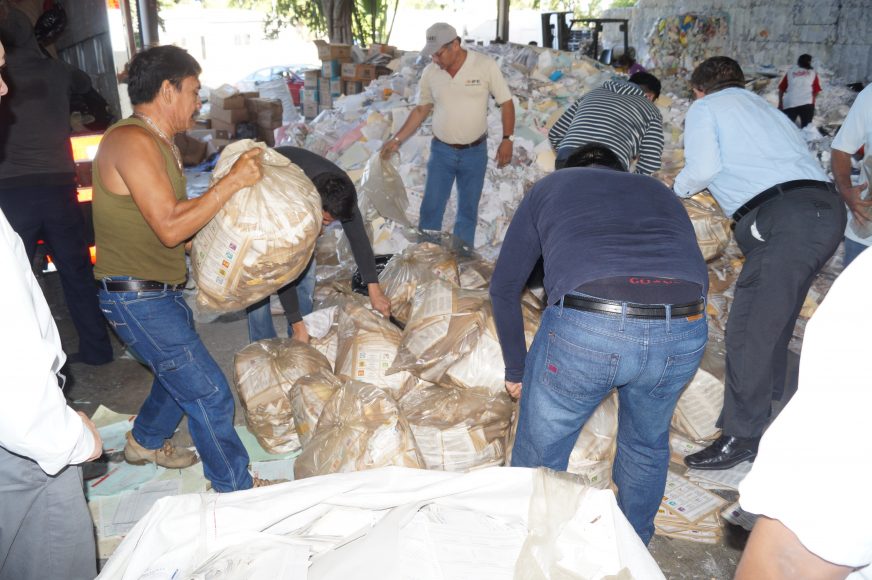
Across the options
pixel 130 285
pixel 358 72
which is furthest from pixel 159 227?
pixel 358 72

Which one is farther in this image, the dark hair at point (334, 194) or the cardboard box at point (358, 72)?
the cardboard box at point (358, 72)

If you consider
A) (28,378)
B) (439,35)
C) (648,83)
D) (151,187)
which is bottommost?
(28,378)

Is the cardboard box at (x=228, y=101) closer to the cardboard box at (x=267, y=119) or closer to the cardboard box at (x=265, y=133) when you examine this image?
the cardboard box at (x=267, y=119)

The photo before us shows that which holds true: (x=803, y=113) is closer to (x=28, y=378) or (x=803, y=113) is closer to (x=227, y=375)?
(x=227, y=375)

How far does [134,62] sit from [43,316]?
41.5 inches

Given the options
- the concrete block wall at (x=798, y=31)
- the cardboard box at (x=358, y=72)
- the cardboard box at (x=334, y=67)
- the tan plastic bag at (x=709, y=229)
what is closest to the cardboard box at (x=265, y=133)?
the cardboard box at (x=334, y=67)

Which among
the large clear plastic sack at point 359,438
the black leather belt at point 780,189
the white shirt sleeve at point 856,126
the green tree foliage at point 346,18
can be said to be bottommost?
the large clear plastic sack at point 359,438

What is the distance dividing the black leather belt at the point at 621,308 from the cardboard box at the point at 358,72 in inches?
326

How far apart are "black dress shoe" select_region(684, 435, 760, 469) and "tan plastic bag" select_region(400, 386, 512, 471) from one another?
3.23ft

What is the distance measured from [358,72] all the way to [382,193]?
499 centimetres

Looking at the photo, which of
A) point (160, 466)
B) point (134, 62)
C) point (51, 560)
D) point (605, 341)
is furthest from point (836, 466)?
point (160, 466)

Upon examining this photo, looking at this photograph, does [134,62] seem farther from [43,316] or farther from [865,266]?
[865,266]

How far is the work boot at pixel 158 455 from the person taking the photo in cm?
283

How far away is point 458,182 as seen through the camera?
16.6 feet
